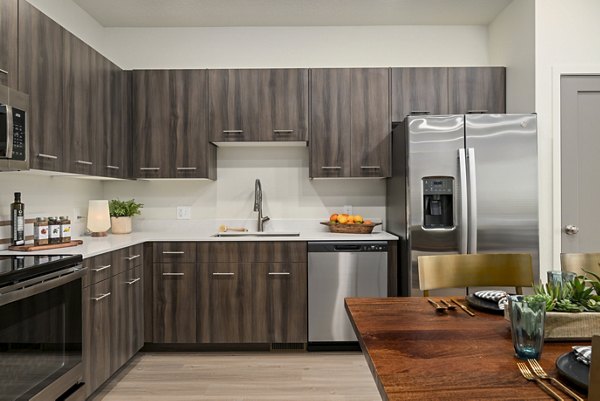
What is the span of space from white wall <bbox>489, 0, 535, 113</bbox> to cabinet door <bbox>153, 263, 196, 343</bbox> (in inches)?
108

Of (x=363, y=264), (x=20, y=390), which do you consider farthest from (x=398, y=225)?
(x=20, y=390)

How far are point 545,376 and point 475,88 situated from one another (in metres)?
3.06

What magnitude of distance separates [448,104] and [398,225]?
1.06 m

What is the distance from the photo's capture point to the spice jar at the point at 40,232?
2.57 metres

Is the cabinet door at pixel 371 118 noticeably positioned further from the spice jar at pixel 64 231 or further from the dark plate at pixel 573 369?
the dark plate at pixel 573 369

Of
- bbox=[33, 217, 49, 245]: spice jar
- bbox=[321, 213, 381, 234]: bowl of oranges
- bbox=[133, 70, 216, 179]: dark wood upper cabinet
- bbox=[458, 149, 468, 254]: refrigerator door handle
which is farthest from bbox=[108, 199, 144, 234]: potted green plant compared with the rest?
bbox=[458, 149, 468, 254]: refrigerator door handle

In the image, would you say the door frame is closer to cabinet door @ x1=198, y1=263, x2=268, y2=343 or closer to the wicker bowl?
the wicker bowl

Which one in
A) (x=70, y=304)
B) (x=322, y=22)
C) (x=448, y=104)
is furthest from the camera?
(x=322, y=22)

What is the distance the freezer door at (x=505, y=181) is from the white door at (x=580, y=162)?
28cm

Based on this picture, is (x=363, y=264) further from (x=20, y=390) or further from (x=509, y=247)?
(x=20, y=390)

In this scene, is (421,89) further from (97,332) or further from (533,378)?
(533,378)

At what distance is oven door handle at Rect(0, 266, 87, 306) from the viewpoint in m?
1.69

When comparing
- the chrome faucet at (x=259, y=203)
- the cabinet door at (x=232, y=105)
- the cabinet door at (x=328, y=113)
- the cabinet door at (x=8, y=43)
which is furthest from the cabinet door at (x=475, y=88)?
the cabinet door at (x=8, y=43)

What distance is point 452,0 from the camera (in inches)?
135
